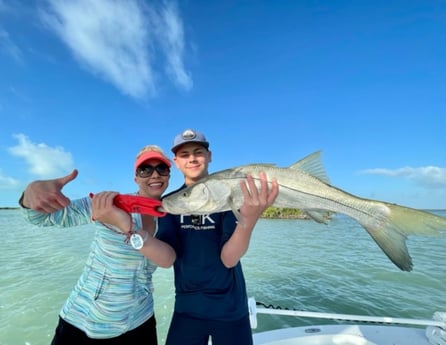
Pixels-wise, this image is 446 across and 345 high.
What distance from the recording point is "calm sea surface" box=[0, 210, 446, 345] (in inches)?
279

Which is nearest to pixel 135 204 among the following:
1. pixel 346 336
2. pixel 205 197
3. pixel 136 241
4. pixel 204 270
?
pixel 136 241

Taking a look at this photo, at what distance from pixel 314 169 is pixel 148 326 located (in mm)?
1986

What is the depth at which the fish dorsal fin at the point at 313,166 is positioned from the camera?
2.30 meters

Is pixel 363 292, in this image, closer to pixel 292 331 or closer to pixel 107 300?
pixel 292 331

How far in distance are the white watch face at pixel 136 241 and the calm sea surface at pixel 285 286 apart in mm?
2982

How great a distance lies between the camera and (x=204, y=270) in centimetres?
227

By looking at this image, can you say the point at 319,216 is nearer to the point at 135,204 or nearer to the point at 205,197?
the point at 205,197

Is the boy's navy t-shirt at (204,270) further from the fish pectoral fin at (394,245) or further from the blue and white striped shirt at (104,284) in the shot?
the fish pectoral fin at (394,245)

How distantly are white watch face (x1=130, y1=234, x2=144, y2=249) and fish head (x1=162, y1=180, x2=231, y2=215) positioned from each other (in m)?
0.37

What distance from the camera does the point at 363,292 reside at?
908 centimetres

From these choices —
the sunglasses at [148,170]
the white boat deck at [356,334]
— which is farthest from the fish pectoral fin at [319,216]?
the white boat deck at [356,334]

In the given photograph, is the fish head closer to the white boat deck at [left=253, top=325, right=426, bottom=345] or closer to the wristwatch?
the wristwatch

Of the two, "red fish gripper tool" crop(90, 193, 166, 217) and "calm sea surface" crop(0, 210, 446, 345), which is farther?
"calm sea surface" crop(0, 210, 446, 345)

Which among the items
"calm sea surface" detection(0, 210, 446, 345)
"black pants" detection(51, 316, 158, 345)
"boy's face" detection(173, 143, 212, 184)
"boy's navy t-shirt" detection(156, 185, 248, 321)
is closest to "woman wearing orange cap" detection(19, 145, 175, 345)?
"black pants" detection(51, 316, 158, 345)
